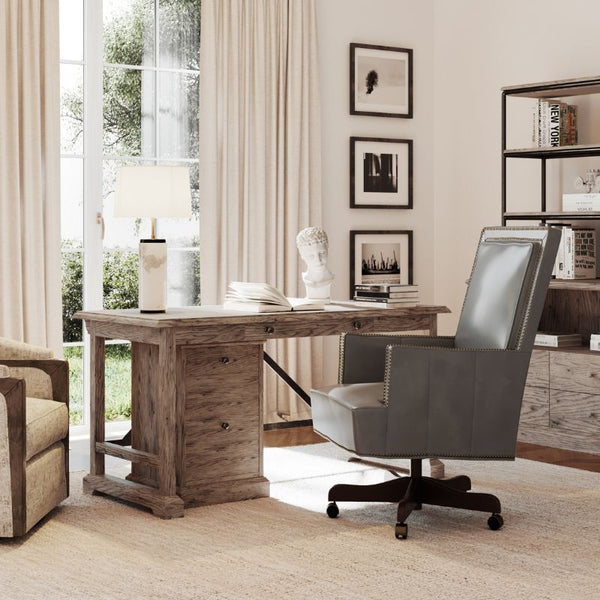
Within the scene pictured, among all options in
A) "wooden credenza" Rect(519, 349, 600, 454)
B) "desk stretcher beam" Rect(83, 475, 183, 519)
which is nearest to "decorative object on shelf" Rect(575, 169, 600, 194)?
"wooden credenza" Rect(519, 349, 600, 454)

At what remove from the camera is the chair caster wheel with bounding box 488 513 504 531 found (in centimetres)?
373

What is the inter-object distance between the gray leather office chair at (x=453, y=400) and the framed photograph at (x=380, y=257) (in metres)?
2.43

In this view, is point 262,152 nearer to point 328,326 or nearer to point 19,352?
point 328,326

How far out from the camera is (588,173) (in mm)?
5594

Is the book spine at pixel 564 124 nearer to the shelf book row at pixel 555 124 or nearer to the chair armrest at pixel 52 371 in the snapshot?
the shelf book row at pixel 555 124

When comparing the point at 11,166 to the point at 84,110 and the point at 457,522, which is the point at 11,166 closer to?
the point at 84,110

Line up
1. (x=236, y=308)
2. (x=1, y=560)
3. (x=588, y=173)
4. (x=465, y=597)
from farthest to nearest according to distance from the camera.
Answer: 1. (x=588, y=173)
2. (x=236, y=308)
3. (x=1, y=560)
4. (x=465, y=597)

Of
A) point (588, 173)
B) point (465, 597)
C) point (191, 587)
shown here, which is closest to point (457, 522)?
point (465, 597)

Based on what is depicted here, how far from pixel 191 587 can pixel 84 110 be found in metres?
3.19

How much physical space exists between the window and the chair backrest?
87.8 inches

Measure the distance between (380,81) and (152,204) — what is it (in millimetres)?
2811

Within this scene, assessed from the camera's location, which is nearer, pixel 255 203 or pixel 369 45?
pixel 255 203

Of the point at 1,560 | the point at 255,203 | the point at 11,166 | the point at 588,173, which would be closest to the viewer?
the point at 1,560

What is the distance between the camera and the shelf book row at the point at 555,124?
18.3 feet
